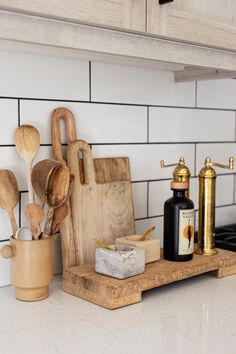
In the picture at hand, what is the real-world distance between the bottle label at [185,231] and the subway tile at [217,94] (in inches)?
20.7

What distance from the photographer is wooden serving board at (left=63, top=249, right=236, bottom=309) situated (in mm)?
1068

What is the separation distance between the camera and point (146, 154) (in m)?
1.51

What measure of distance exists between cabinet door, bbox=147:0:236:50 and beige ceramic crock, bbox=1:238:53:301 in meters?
0.50

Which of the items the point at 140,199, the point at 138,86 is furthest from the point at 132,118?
the point at 140,199

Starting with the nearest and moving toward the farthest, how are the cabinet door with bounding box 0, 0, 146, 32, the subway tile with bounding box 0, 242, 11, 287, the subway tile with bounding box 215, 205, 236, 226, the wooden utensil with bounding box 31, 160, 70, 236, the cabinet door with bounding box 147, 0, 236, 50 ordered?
the cabinet door with bounding box 0, 0, 146, 32 → the cabinet door with bounding box 147, 0, 236, 50 → the wooden utensil with bounding box 31, 160, 70, 236 → the subway tile with bounding box 0, 242, 11, 287 → the subway tile with bounding box 215, 205, 236, 226

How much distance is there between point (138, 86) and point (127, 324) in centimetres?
72

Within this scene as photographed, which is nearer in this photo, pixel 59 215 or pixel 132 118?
pixel 59 215

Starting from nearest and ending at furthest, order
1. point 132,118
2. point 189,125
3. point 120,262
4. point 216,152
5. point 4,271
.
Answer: point 120,262 → point 4,271 → point 132,118 → point 189,125 → point 216,152

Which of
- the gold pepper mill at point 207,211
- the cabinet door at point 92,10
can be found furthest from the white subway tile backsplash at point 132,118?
the cabinet door at point 92,10

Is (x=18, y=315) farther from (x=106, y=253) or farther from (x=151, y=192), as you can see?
(x=151, y=192)

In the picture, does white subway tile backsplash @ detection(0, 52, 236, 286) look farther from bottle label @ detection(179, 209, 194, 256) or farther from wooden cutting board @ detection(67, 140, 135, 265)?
bottle label @ detection(179, 209, 194, 256)

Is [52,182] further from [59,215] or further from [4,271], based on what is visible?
[4,271]

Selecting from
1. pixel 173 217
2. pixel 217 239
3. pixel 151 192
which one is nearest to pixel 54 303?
pixel 173 217

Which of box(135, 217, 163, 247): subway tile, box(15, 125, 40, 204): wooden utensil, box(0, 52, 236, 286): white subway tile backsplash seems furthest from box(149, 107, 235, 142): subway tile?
box(15, 125, 40, 204): wooden utensil
